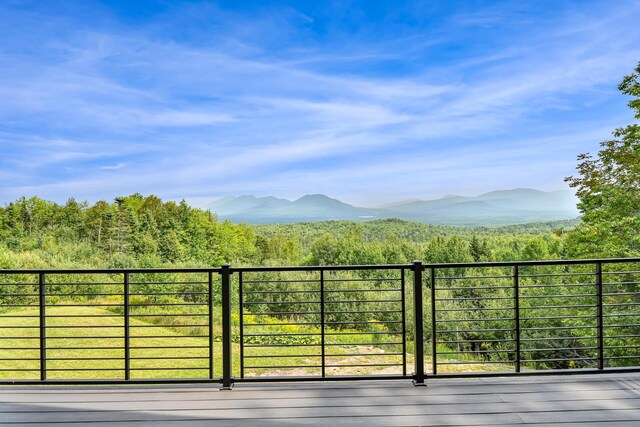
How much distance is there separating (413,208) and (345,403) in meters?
51.8

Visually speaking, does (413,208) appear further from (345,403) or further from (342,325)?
(345,403)

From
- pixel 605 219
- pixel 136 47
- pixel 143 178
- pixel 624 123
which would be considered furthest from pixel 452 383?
pixel 143 178

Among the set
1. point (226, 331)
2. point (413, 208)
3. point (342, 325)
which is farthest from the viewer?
point (413, 208)

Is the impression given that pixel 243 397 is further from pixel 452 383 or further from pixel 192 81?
pixel 192 81

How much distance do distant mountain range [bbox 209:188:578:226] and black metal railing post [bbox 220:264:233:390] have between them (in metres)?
33.3

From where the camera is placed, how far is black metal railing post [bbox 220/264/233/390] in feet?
10.1

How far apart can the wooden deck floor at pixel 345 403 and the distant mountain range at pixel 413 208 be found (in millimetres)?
33361

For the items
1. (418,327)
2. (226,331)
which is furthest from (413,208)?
(226,331)

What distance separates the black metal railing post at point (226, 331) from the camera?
3088 mm

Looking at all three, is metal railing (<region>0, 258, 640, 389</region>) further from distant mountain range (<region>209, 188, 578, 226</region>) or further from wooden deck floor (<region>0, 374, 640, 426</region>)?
distant mountain range (<region>209, 188, 578, 226</region>)

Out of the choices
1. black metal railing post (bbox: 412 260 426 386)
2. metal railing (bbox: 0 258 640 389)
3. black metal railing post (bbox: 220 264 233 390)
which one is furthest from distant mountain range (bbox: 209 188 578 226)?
black metal railing post (bbox: 412 260 426 386)

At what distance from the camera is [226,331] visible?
3.13m

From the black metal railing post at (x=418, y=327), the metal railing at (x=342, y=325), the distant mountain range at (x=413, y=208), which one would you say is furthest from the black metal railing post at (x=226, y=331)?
the distant mountain range at (x=413, y=208)

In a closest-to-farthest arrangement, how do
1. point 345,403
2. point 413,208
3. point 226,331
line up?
point 345,403
point 226,331
point 413,208
